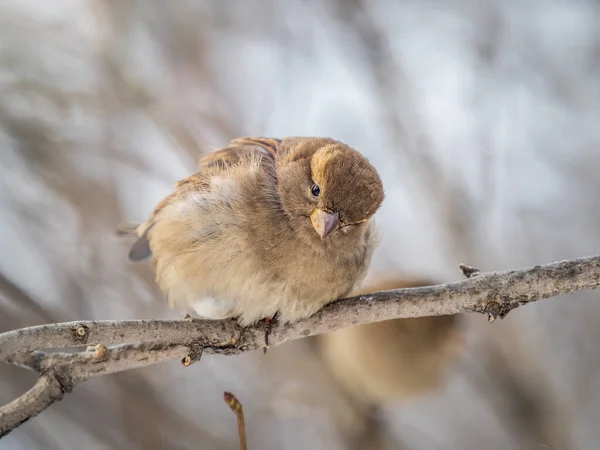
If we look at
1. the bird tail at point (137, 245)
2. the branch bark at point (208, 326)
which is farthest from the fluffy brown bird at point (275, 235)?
the bird tail at point (137, 245)

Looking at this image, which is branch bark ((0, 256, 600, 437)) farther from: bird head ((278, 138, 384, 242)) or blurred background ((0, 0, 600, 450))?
blurred background ((0, 0, 600, 450))

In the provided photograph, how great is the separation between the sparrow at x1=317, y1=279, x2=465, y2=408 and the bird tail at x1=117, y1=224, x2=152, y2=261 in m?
0.76

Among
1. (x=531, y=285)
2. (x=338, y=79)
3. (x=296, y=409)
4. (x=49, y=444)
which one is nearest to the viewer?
(x=531, y=285)

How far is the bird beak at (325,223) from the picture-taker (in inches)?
63.9

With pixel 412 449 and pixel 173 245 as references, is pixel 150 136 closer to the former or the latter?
pixel 173 245

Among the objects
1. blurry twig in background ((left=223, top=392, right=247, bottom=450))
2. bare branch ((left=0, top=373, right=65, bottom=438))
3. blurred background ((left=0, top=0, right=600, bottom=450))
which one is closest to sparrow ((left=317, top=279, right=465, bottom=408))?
blurred background ((left=0, top=0, right=600, bottom=450))

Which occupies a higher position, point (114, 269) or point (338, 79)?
point (338, 79)

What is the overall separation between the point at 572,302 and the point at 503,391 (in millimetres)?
568

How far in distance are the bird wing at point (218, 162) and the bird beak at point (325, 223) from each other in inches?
11.8

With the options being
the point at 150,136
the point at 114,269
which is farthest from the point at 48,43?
the point at 114,269

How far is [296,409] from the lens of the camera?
2457 millimetres

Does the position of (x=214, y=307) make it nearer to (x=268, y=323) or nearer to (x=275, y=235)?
(x=268, y=323)

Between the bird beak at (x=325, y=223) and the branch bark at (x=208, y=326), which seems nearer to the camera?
the branch bark at (x=208, y=326)

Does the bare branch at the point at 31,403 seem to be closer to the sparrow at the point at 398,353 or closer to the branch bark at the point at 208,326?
the branch bark at the point at 208,326
